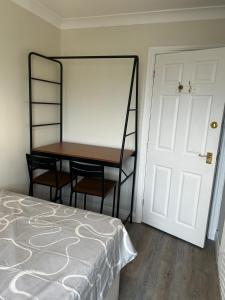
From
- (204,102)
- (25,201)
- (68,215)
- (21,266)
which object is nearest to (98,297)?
(21,266)

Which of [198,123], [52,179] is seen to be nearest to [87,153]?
[52,179]

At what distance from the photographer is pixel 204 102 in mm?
2234

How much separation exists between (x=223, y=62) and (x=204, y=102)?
38 cm

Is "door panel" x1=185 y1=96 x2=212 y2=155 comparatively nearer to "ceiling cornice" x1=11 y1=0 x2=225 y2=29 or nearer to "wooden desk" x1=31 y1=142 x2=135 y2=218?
"wooden desk" x1=31 y1=142 x2=135 y2=218

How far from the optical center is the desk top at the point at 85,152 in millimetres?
2346

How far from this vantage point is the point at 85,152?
2564 mm

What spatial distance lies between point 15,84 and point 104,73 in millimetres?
1019

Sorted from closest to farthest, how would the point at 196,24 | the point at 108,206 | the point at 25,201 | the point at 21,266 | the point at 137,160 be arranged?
the point at 21,266, the point at 25,201, the point at 196,24, the point at 137,160, the point at 108,206

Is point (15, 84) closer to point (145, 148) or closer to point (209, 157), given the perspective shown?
point (145, 148)

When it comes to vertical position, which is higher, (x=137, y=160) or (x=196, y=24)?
(x=196, y=24)

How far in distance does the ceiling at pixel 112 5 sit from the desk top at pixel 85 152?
1484 mm

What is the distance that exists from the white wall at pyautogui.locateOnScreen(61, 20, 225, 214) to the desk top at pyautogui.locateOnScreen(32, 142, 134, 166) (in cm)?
19

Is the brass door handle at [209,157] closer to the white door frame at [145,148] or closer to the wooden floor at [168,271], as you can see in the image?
the white door frame at [145,148]

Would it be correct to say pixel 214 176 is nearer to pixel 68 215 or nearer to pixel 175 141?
pixel 175 141
